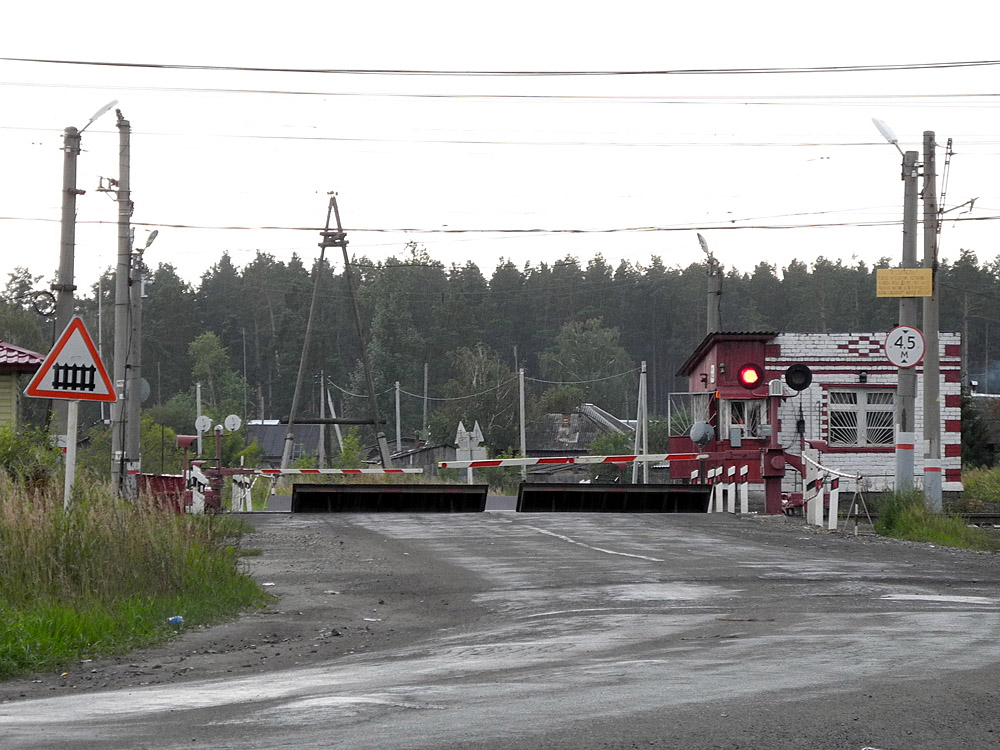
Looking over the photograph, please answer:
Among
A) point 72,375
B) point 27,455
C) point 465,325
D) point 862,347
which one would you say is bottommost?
point 27,455

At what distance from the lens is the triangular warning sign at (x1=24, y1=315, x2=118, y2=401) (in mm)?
12852

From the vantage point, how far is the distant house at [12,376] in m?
29.8

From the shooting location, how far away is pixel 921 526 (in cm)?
2000

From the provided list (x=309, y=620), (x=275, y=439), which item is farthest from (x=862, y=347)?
(x=275, y=439)

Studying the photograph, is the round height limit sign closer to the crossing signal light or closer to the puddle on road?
the crossing signal light

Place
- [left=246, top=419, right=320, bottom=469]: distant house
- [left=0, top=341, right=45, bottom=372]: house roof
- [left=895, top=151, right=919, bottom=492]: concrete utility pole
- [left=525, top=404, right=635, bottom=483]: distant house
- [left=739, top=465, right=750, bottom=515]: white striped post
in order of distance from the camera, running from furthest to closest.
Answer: [left=246, top=419, right=320, bottom=469]: distant house, [left=525, top=404, right=635, bottom=483]: distant house, [left=0, top=341, right=45, bottom=372]: house roof, [left=739, top=465, right=750, bottom=515]: white striped post, [left=895, top=151, right=919, bottom=492]: concrete utility pole

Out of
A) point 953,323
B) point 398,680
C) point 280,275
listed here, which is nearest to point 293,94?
point 398,680

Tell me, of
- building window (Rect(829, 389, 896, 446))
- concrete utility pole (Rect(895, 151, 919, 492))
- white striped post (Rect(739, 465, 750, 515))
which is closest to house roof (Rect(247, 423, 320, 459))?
building window (Rect(829, 389, 896, 446))

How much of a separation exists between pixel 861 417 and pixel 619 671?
101 feet

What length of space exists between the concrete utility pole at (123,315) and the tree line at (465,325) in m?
65.7

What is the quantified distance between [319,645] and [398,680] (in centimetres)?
258

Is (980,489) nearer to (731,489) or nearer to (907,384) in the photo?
(731,489)

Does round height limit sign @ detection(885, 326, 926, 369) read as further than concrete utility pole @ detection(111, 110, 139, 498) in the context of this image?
No

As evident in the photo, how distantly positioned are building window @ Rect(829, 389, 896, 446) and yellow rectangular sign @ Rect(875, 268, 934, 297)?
14658 millimetres
